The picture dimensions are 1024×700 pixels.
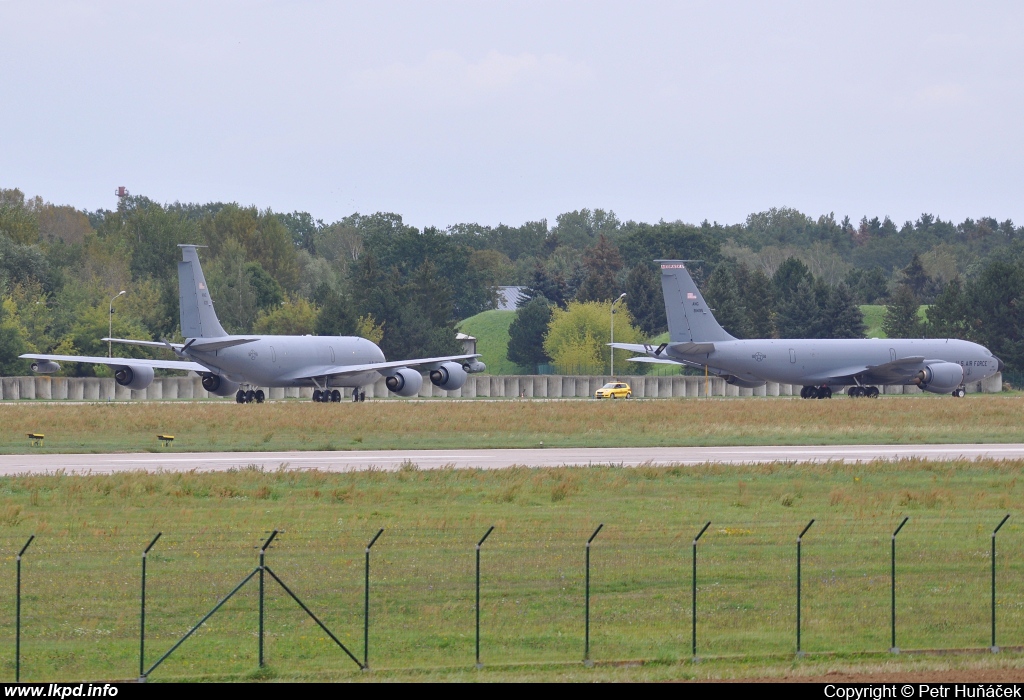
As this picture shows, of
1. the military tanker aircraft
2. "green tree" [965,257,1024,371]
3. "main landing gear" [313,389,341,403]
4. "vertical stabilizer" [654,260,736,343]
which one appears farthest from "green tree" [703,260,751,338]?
"main landing gear" [313,389,341,403]

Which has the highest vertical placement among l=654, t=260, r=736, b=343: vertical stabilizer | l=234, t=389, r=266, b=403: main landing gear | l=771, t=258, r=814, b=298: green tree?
l=771, t=258, r=814, b=298: green tree

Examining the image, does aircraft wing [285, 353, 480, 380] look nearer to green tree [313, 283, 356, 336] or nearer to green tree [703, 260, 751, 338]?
green tree [313, 283, 356, 336]

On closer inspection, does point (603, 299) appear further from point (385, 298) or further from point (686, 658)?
point (686, 658)

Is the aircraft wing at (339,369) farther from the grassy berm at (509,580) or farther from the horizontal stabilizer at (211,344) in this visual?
the grassy berm at (509,580)

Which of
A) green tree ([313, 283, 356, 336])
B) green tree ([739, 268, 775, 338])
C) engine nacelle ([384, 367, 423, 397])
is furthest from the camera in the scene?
green tree ([739, 268, 775, 338])

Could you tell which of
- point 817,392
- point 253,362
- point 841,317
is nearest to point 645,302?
point 841,317

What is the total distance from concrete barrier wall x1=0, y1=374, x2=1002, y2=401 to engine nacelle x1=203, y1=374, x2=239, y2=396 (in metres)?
16.1

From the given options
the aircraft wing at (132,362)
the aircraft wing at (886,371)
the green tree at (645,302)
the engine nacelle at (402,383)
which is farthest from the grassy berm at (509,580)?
the green tree at (645,302)

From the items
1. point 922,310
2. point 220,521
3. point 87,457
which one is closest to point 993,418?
point 87,457

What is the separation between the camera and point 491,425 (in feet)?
192

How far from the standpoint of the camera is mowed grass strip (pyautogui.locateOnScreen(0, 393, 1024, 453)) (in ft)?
160

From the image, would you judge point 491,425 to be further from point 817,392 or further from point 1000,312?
point 1000,312

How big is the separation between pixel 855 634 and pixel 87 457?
101 feet

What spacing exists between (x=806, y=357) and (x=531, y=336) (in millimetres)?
73735
